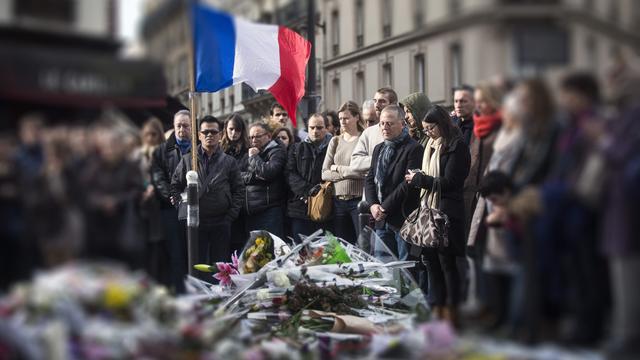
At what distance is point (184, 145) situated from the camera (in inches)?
358

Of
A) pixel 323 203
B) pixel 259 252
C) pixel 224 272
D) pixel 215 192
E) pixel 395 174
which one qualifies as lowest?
pixel 224 272

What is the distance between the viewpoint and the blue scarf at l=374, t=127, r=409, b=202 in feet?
27.6

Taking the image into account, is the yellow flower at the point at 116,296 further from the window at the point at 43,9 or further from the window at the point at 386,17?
the window at the point at 386,17

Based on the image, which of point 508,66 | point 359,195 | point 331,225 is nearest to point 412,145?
point 359,195

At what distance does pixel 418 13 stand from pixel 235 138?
677 cm

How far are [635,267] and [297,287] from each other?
3.64 meters

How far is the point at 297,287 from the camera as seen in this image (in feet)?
21.1

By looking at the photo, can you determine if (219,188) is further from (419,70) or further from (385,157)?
(419,70)

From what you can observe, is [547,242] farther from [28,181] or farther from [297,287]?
[297,287]

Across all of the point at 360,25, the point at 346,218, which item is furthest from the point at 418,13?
the point at 346,218

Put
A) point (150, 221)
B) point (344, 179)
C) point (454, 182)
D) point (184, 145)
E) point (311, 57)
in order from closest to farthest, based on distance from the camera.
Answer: point (150, 221) < point (311, 57) < point (454, 182) < point (184, 145) < point (344, 179)

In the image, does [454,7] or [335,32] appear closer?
[454,7]

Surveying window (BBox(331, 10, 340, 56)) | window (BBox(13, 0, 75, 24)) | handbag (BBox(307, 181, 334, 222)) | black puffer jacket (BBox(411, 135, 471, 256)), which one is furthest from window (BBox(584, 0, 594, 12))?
handbag (BBox(307, 181, 334, 222))

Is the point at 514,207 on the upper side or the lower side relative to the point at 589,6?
lower
